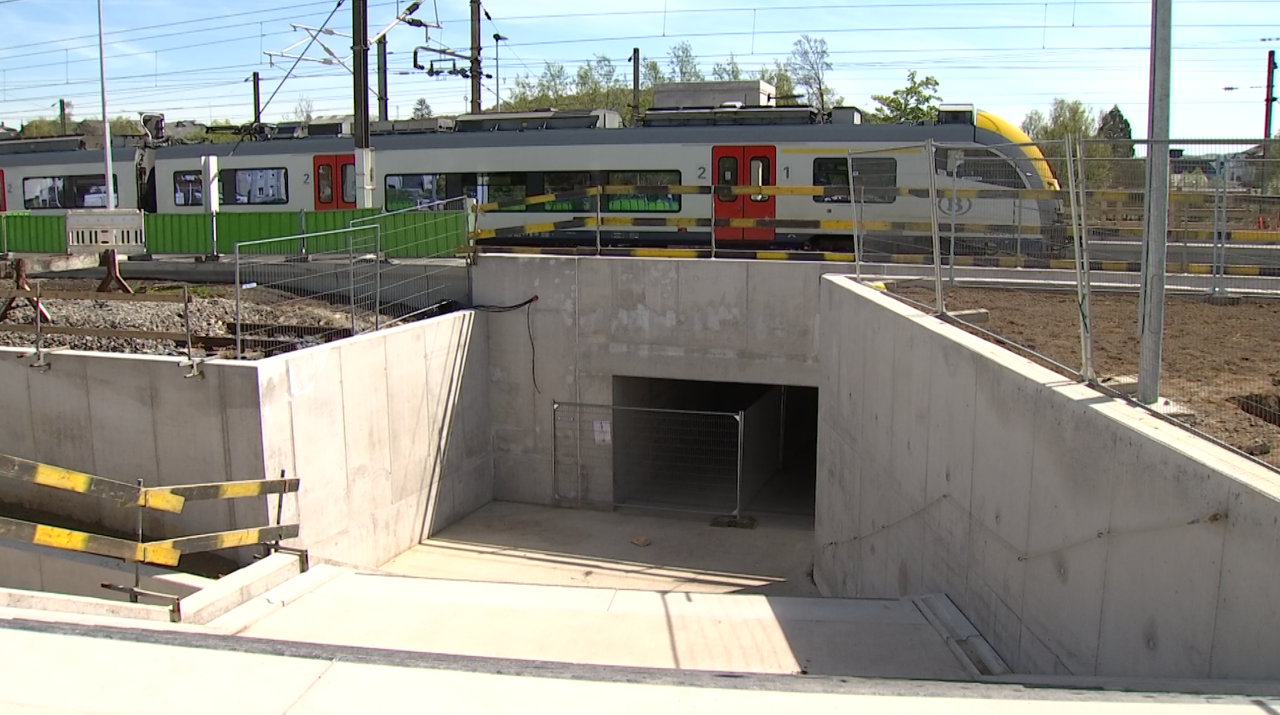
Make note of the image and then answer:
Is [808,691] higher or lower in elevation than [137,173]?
lower

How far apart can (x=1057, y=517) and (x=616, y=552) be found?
8830 millimetres

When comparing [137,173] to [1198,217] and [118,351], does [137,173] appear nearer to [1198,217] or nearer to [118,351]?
[118,351]

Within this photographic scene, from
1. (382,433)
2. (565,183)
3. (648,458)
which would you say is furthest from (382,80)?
(382,433)

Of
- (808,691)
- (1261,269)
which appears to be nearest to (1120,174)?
(1261,269)

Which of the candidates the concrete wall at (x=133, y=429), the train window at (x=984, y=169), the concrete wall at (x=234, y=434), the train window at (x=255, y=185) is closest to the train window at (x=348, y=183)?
the train window at (x=255, y=185)

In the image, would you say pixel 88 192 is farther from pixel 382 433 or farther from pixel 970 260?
pixel 970 260

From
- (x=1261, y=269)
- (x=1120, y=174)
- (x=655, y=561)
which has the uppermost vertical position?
(x=1120, y=174)

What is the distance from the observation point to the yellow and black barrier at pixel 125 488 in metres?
6.51

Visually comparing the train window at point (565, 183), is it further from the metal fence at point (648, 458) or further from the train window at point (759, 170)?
the metal fence at point (648, 458)

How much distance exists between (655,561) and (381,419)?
403 cm

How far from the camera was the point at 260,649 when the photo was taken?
4207 millimetres

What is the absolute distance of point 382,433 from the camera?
12172mm

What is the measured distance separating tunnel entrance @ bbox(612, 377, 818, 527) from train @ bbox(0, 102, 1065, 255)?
3.08 metres

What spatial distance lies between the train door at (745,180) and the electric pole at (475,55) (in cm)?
1326
